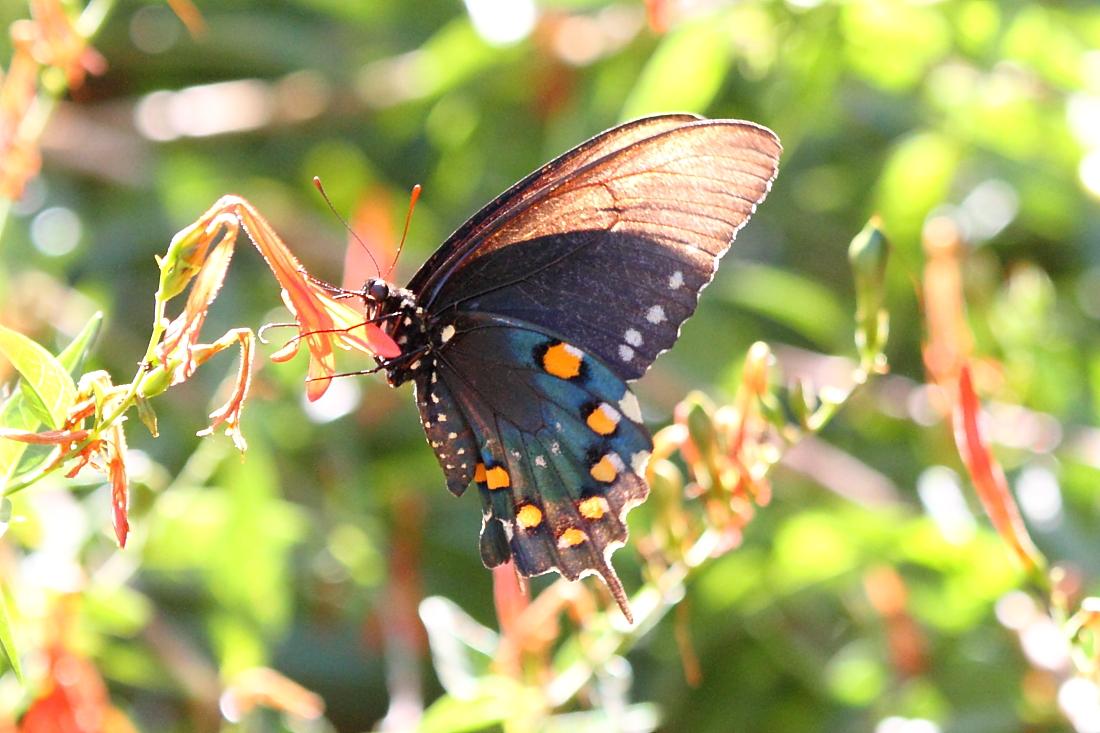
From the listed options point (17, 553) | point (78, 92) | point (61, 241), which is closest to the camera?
point (17, 553)

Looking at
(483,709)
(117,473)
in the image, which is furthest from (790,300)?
(117,473)

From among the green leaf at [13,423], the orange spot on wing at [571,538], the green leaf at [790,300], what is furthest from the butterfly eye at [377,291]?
the green leaf at [790,300]

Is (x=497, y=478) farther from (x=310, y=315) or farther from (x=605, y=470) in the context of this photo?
(x=310, y=315)

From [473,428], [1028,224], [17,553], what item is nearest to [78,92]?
[17,553]

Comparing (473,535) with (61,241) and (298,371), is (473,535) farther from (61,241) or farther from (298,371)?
(61,241)

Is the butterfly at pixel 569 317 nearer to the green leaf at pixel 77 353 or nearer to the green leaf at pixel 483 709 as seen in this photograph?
the green leaf at pixel 483 709

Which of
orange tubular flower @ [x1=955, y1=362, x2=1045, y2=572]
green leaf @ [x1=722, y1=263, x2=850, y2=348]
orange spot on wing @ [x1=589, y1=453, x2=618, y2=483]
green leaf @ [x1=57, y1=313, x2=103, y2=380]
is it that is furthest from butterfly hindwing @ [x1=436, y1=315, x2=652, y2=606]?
green leaf @ [x1=722, y1=263, x2=850, y2=348]

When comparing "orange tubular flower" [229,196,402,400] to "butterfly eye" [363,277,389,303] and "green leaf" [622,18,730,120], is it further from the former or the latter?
"green leaf" [622,18,730,120]
